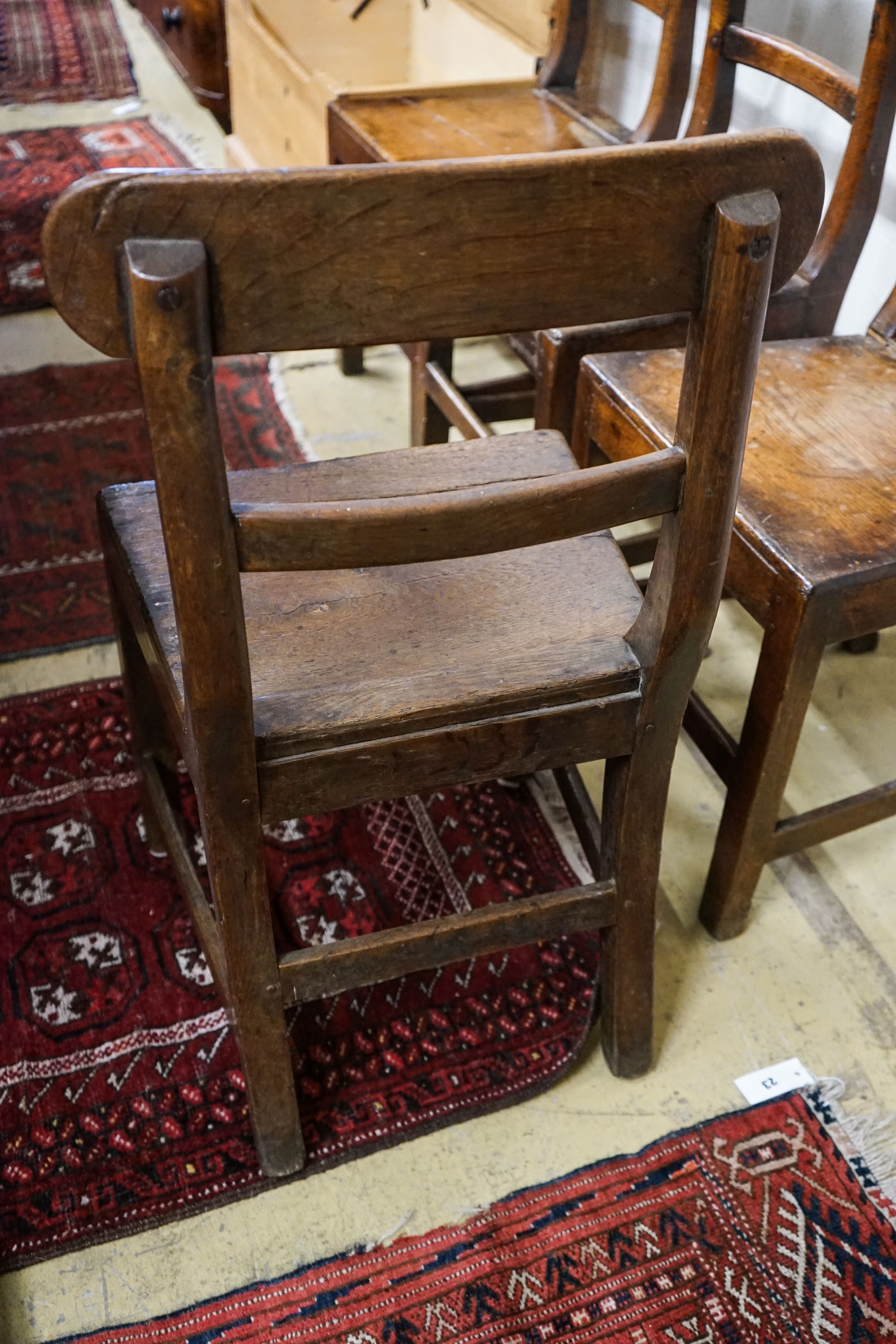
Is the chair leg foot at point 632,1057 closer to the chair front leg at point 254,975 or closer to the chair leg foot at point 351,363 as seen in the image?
the chair front leg at point 254,975

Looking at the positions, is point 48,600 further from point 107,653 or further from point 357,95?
point 357,95

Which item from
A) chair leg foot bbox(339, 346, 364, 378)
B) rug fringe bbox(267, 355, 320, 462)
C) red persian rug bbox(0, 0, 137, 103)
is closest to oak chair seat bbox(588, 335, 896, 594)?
rug fringe bbox(267, 355, 320, 462)

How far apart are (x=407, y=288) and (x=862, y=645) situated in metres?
1.34

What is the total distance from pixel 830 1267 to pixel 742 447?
0.80 m

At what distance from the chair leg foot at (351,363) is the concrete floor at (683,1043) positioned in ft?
3.12

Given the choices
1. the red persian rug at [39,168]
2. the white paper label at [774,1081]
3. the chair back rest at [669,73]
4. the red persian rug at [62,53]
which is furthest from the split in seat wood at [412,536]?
the red persian rug at [62,53]

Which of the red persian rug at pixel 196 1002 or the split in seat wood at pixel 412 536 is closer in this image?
the split in seat wood at pixel 412 536

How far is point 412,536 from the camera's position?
74 centimetres

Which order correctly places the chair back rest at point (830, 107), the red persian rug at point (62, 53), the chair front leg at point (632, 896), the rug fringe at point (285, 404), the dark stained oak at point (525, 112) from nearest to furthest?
the chair front leg at point (632, 896), the chair back rest at point (830, 107), the dark stained oak at point (525, 112), the rug fringe at point (285, 404), the red persian rug at point (62, 53)

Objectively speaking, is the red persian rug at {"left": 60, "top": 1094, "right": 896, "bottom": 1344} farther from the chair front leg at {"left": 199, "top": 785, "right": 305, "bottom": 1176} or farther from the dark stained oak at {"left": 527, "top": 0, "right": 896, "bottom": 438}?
the dark stained oak at {"left": 527, "top": 0, "right": 896, "bottom": 438}

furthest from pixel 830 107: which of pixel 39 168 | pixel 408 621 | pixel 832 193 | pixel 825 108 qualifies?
pixel 39 168

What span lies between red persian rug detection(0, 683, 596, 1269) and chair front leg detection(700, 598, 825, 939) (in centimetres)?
18

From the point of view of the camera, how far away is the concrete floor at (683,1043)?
42.5 inches

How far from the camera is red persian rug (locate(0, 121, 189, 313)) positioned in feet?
9.04
